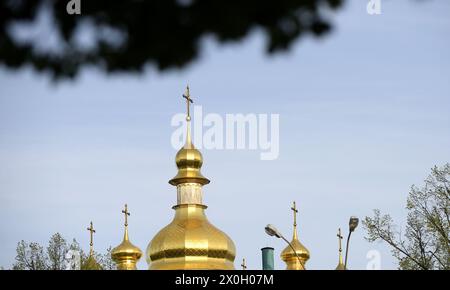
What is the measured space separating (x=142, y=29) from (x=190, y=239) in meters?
35.6

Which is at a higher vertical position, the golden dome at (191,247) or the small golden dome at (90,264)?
the golden dome at (191,247)

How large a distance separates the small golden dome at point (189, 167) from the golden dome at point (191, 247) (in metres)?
2.07

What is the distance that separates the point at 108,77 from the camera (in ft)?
13.4

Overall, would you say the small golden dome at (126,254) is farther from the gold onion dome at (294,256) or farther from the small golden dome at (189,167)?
the gold onion dome at (294,256)

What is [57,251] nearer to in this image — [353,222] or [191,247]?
[191,247]

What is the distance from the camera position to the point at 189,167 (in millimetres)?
42500

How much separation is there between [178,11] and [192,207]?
37.2m

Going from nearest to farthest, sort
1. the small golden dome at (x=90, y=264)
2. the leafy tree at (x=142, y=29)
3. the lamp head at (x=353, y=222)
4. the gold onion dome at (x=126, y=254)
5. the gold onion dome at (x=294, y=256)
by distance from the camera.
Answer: the leafy tree at (x=142, y=29) < the lamp head at (x=353, y=222) < the small golden dome at (x=90, y=264) < the gold onion dome at (x=126, y=254) < the gold onion dome at (x=294, y=256)

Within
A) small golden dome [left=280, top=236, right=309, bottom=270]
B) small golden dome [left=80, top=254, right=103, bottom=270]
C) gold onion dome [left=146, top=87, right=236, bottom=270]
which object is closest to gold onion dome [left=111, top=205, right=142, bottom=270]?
gold onion dome [left=146, top=87, right=236, bottom=270]

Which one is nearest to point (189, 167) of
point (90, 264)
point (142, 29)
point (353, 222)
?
point (90, 264)

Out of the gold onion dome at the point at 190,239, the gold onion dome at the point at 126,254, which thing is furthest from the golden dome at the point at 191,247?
the gold onion dome at the point at 126,254

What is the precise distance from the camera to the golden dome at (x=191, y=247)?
39000 millimetres
